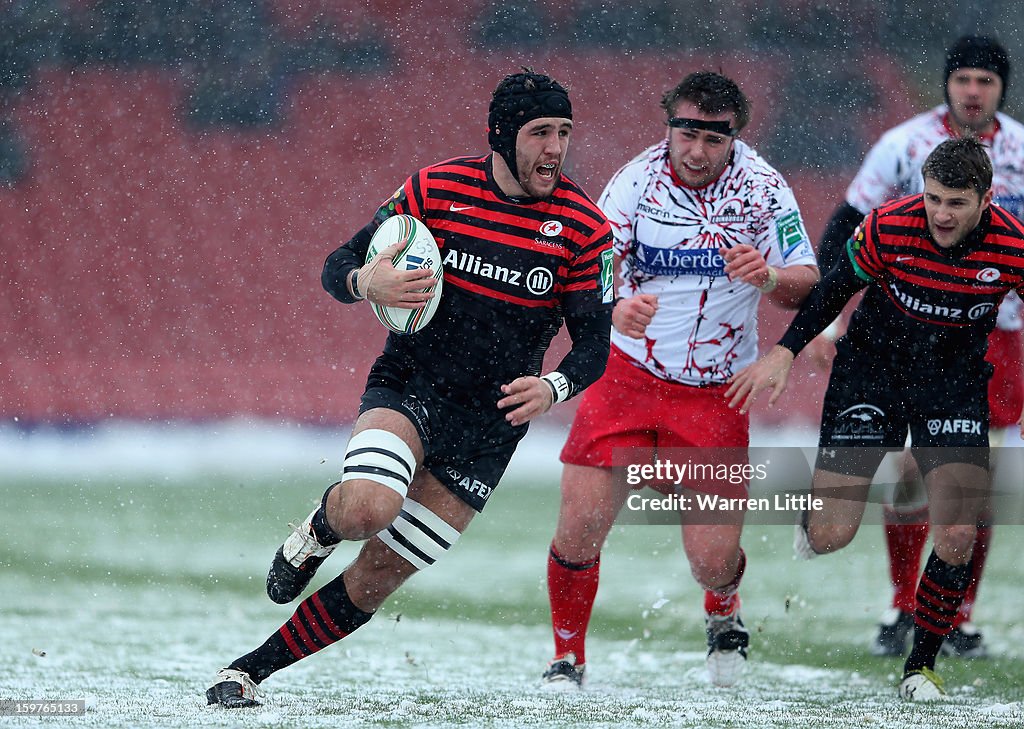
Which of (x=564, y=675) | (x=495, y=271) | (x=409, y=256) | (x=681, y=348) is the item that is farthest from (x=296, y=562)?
(x=681, y=348)

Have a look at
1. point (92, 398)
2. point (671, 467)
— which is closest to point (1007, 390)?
point (671, 467)

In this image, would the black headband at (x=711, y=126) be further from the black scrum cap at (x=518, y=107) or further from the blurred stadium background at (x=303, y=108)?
the blurred stadium background at (x=303, y=108)

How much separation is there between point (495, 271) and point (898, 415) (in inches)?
68.6

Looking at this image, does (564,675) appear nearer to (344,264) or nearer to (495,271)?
(495,271)

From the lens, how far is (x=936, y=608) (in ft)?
16.8

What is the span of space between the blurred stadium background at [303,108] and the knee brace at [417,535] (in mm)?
12680

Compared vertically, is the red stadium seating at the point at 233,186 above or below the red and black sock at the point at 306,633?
above

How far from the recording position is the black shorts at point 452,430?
4.66 metres

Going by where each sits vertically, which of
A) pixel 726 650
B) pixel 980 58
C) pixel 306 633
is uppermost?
pixel 980 58

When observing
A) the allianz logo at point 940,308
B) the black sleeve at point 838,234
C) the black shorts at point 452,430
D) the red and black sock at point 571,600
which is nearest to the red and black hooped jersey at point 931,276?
the allianz logo at point 940,308

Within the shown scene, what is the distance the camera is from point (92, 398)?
1469cm

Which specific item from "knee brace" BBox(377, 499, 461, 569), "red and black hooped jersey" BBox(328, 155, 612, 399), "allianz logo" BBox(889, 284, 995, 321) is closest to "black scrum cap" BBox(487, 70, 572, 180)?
"red and black hooped jersey" BBox(328, 155, 612, 399)

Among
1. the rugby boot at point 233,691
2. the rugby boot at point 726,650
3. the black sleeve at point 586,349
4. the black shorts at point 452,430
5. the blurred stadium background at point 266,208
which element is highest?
the blurred stadium background at point 266,208

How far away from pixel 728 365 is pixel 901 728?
5.69ft
